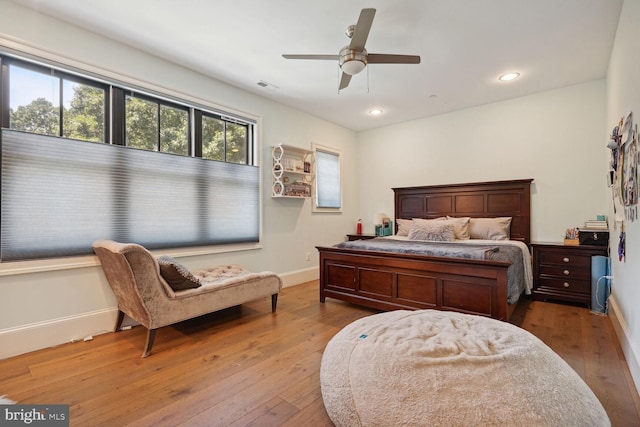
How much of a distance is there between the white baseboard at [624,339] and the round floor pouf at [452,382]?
79cm

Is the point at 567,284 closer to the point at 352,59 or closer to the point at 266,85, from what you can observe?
the point at 352,59

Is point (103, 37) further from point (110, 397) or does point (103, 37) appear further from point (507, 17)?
point (507, 17)

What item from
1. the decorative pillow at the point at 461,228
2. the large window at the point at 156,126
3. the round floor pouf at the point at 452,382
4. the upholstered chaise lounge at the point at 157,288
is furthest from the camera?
the decorative pillow at the point at 461,228

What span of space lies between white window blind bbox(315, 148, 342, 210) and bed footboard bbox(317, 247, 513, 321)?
1.67 m

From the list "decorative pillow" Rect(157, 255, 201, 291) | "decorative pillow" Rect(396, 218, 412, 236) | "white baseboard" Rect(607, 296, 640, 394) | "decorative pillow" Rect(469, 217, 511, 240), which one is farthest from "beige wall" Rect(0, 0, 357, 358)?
"white baseboard" Rect(607, 296, 640, 394)

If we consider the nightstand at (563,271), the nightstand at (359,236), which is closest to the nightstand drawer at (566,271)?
the nightstand at (563,271)

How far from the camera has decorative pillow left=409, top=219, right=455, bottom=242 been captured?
3.95 metres

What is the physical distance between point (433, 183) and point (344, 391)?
4216 mm

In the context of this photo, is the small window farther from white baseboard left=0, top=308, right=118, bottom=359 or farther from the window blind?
white baseboard left=0, top=308, right=118, bottom=359

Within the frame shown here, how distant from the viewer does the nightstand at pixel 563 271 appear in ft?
11.3

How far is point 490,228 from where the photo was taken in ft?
13.7

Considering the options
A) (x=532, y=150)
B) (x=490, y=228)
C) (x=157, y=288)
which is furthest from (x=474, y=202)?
(x=157, y=288)

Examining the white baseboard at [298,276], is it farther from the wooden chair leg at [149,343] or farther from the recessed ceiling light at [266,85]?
the recessed ceiling light at [266,85]

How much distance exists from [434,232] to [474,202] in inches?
44.5
